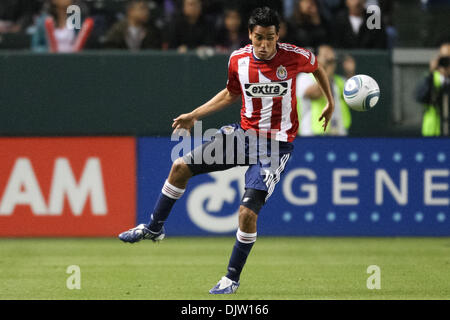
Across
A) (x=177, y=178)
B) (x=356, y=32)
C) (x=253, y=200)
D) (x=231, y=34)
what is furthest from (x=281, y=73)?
(x=356, y=32)

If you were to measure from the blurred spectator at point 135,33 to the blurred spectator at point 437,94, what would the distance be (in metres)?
3.82

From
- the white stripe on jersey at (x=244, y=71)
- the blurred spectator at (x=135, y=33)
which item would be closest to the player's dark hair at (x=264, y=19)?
the white stripe on jersey at (x=244, y=71)

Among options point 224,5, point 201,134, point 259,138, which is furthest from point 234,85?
point 224,5

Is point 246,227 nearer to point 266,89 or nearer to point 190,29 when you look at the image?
point 266,89

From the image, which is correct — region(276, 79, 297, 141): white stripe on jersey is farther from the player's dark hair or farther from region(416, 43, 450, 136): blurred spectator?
region(416, 43, 450, 136): blurred spectator

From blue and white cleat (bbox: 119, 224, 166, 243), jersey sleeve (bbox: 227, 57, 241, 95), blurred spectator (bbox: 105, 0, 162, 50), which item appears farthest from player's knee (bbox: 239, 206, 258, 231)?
blurred spectator (bbox: 105, 0, 162, 50)

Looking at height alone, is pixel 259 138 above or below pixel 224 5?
below

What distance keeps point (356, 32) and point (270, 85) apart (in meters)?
6.20

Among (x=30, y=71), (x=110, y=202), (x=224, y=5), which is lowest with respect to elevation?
(x=110, y=202)

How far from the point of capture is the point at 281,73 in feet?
25.0

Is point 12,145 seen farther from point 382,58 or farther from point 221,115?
point 382,58

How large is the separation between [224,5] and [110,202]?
4.25 meters

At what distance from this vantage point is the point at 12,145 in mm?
11617

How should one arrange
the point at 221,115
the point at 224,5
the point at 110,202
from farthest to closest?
the point at 224,5
the point at 221,115
the point at 110,202
